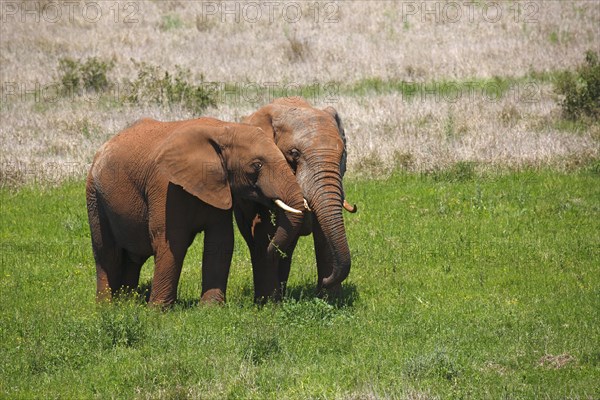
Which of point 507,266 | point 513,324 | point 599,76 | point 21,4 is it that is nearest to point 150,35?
point 21,4

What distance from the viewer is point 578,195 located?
1823 cm

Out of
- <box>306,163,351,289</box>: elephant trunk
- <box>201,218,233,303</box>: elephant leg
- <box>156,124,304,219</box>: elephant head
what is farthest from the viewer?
<box>201,218,233,303</box>: elephant leg

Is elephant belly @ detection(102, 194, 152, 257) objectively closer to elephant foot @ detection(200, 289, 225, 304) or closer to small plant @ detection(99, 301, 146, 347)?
elephant foot @ detection(200, 289, 225, 304)

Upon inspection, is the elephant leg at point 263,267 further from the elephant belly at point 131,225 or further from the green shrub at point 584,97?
the green shrub at point 584,97

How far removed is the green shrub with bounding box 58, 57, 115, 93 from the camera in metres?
29.2

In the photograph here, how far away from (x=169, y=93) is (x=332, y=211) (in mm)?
15619

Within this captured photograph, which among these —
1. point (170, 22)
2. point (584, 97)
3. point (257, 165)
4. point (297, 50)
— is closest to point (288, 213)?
point (257, 165)

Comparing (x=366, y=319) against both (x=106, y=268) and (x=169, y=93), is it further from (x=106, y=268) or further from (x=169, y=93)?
(x=169, y=93)

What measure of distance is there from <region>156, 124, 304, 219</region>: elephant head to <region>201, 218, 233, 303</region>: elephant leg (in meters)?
0.42

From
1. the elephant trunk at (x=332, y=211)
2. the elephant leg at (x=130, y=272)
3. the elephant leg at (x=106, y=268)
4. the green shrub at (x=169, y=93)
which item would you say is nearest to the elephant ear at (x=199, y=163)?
the elephant trunk at (x=332, y=211)

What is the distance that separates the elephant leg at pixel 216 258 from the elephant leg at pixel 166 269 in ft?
1.04

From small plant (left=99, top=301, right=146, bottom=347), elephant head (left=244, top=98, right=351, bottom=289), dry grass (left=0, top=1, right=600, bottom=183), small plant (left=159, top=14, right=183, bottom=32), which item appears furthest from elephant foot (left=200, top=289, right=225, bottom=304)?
small plant (left=159, top=14, right=183, bottom=32)

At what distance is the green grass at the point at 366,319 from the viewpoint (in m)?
10.2

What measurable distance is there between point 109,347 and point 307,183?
2910 mm
